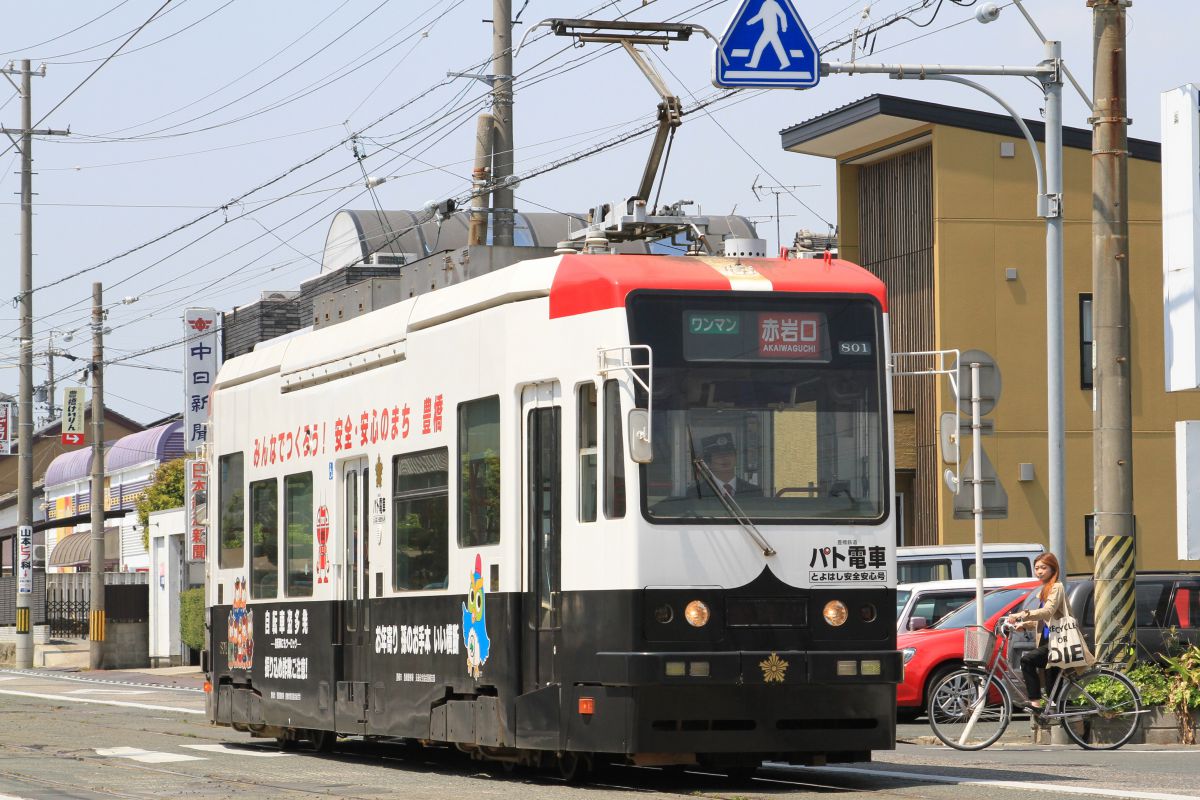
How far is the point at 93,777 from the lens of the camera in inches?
582

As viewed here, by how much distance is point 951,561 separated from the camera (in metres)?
26.6

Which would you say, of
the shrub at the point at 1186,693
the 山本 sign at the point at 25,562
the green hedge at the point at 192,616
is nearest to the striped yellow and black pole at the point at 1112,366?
the shrub at the point at 1186,693

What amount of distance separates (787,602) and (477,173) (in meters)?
13.6

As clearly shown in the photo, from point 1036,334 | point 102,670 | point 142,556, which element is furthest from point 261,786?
point 142,556

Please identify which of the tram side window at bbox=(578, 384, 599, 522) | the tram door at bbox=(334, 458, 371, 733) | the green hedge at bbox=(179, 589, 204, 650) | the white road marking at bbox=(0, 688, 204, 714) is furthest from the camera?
the green hedge at bbox=(179, 589, 204, 650)

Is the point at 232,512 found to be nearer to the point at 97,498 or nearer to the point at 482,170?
the point at 482,170

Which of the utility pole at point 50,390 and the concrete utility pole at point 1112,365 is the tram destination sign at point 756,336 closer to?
the concrete utility pole at point 1112,365

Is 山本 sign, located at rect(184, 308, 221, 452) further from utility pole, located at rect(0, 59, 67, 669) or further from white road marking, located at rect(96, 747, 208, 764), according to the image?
white road marking, located at rect(96, 747, 208, 764)

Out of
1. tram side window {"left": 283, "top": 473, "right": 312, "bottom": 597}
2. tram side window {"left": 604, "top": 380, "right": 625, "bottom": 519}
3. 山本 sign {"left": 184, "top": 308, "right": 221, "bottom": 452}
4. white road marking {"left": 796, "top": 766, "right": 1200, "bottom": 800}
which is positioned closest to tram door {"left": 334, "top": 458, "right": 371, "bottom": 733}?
tram side window {"left": 283, "top": 473, "right": 312, "bottom": 597}

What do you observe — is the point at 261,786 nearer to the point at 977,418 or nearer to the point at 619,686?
the point at 619,686

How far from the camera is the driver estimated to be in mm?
12180

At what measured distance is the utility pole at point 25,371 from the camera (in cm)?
4697

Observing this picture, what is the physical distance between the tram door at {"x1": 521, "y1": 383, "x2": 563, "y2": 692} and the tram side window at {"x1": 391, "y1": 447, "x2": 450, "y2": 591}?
1.23 meters

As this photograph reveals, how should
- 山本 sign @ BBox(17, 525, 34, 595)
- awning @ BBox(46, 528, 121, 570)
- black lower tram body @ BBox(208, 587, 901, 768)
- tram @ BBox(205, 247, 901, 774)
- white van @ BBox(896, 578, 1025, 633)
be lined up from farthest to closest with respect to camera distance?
awning @ BBox(46, 528, 121, 570) < 山本 sign @ BBox(17, 525, 34, 595) < white van @ BBox(896, 578, 1025, 633) < tram @ BBox(205, 247, 901, 774) < black lower tram body @ BBox(208, 587, 901, 768)
